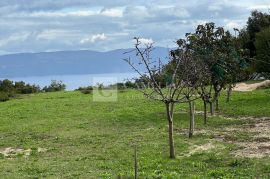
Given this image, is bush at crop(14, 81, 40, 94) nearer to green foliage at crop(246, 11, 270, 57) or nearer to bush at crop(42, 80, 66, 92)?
bush at crop(42, 80, 66, 92)

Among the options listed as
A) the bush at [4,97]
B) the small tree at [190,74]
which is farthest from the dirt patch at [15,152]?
the bush at [4,97]

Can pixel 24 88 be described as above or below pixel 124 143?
above

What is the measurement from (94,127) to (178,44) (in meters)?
6.81

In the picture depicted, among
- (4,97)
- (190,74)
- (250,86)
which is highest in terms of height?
(190,74)

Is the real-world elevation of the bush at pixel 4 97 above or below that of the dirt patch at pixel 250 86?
below

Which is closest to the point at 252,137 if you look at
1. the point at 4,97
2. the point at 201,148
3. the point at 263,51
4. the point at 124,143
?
the point at 201,148

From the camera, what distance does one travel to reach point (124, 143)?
2038cm

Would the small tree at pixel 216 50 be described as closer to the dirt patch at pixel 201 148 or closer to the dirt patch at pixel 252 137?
the dirt patch at pixel 252 137

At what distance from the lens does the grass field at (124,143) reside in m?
14.9

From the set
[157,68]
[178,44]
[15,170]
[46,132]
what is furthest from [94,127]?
[15,170]

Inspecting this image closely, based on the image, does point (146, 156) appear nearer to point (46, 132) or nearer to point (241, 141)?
point (241, 141)

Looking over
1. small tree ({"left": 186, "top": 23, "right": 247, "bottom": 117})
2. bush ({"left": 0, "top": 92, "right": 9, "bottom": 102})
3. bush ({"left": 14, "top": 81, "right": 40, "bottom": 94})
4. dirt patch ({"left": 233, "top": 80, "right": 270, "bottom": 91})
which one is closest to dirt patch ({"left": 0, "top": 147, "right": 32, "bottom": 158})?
small tree ({"left": 186, "top": 23, "right": 247, "bottom": 117})

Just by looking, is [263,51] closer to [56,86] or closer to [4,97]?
[4,97]

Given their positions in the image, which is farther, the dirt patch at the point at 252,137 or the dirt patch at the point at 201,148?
the dirt patch at the point at 201,148
